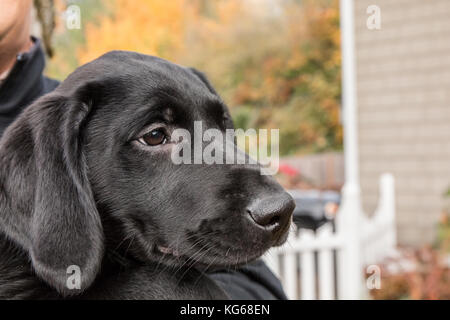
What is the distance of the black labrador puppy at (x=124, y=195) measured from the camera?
52.4 inches

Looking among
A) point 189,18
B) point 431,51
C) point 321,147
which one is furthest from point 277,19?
point 431,51

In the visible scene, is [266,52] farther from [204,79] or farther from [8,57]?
[8,57]

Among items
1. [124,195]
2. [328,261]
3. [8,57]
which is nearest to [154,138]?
[124,195]

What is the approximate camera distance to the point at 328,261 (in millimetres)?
4793

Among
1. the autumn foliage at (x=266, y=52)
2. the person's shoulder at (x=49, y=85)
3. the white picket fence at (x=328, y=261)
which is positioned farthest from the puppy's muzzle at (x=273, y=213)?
the autumn foliage at (x=266, y=52)

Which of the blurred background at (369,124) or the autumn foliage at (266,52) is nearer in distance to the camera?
the blurred background at (369,124)

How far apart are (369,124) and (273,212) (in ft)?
20.4

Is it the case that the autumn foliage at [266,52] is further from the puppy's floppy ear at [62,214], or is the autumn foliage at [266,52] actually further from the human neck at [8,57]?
the puppy's floppy ear at [62,214]

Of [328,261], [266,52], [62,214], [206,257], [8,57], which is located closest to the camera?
[62,214]

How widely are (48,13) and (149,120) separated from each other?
0.79 m

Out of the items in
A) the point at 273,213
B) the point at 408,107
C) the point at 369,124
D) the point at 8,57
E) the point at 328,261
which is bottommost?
the point at 328,261

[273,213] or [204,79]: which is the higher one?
[204,79]

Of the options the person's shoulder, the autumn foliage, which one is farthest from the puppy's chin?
the autumn foliage

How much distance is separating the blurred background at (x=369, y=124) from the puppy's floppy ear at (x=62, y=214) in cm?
43
